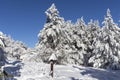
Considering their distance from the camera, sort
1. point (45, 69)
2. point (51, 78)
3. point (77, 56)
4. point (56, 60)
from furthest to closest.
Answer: point (77, 56) → point (56, 60) → point (45, 69) → point (51, 78)

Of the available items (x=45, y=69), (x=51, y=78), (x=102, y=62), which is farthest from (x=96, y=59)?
(x=51, y=78)

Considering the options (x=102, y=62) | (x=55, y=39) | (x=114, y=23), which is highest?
(x=114, y=23)

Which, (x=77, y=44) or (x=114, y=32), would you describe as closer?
(x=114, y=32)

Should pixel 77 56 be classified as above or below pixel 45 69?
above

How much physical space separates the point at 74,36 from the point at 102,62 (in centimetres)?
981

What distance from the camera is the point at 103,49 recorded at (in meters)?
45.8

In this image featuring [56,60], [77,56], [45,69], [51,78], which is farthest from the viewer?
[77,56]

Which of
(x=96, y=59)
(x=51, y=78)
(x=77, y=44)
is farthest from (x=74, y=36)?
(x=51, y=78)

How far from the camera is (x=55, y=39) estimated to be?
148 ft

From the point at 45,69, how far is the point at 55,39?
16.3 m

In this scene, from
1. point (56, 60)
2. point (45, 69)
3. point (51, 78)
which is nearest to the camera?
point (51, 78)

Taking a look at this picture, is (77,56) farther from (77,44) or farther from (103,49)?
(103,49)

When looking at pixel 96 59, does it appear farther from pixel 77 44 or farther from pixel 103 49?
pixel 77 44

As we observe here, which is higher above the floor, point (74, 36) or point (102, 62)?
point (74, 36)
